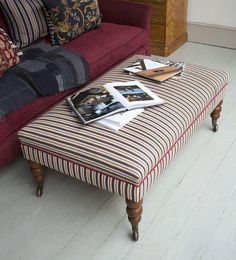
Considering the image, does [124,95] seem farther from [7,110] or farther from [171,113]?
[7,110]

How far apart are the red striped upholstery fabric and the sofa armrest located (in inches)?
39.2

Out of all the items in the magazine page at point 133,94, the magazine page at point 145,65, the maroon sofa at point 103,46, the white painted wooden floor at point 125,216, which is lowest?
the white painted wooden floor at point 125,216

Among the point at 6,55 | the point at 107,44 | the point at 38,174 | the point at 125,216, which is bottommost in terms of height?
the point at 125,216

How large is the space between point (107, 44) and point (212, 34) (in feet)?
4.51

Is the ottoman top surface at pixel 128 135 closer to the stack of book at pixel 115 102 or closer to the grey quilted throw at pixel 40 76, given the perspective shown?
the stack of book at pixel 115 102

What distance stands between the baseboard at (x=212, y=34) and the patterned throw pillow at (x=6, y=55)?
1.93 m

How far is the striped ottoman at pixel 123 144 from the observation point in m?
1.35

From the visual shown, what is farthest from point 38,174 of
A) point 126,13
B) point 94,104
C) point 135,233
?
point 126,13

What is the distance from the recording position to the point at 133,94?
5.42 ft

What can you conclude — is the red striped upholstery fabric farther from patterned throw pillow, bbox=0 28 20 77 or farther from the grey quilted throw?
patterned throw pillow, bbox=0 28 20 77

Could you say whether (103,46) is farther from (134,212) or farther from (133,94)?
(134,212)

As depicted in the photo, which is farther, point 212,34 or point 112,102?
point 212,34

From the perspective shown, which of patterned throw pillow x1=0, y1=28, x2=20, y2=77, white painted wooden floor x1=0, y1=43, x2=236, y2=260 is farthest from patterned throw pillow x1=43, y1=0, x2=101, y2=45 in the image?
white painted wooden floor x1=0, y1=43, x2=236, y2=260

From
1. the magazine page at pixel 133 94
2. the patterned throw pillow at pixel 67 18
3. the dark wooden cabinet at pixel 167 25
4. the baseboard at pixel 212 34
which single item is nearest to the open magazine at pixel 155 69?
the magazine page at pixel 133 94
